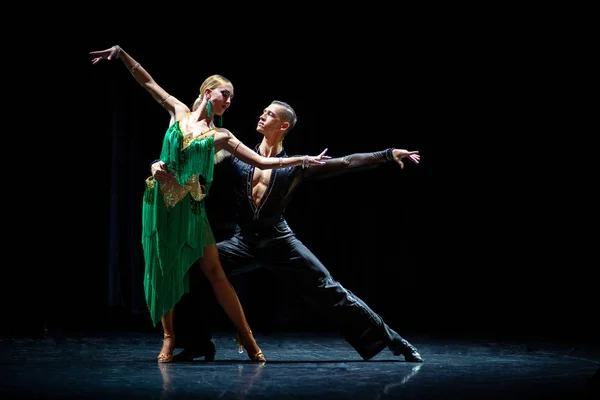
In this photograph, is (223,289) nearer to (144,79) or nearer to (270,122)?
(270,122)

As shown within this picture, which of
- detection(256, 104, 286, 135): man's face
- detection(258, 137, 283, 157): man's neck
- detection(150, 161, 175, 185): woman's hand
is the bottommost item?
detection(150, 161, 175, 185): woman's hand

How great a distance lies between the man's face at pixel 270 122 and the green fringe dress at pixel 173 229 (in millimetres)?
385

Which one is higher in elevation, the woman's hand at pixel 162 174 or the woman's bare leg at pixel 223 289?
the woman's hand at pixel 162 174

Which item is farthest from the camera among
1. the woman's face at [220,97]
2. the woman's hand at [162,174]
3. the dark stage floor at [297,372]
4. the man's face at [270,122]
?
the man's face at [270,122]

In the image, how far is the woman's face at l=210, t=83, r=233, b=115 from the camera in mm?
3713

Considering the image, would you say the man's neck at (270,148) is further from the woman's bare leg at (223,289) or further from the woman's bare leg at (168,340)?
the woman's bare leg at (168,340)

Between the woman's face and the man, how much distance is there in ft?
0.77

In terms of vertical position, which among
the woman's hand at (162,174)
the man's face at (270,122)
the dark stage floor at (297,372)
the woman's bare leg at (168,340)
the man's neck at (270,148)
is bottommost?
the dark stage floor at (297,372)

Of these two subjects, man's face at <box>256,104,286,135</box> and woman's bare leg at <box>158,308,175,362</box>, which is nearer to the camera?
woman's bare leg at <box>158,308,175,362</box>

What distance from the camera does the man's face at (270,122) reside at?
12.8ft

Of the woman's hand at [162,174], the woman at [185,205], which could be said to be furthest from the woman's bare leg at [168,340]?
the woman's hand at [162,174]

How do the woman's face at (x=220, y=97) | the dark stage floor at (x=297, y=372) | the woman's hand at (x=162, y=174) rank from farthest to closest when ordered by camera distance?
the woman's face at (x=220, y=97), the woman's hand at (x=162, y=174), the dark stage floor at (x=297, y=372)

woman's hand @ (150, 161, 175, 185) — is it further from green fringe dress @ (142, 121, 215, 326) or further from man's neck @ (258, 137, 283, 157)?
man's neck @ (258, 137, 283, 157)

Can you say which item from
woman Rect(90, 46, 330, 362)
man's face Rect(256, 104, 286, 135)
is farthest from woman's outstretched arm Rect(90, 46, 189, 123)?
man's face Rect(256, 104, 286, 135)
